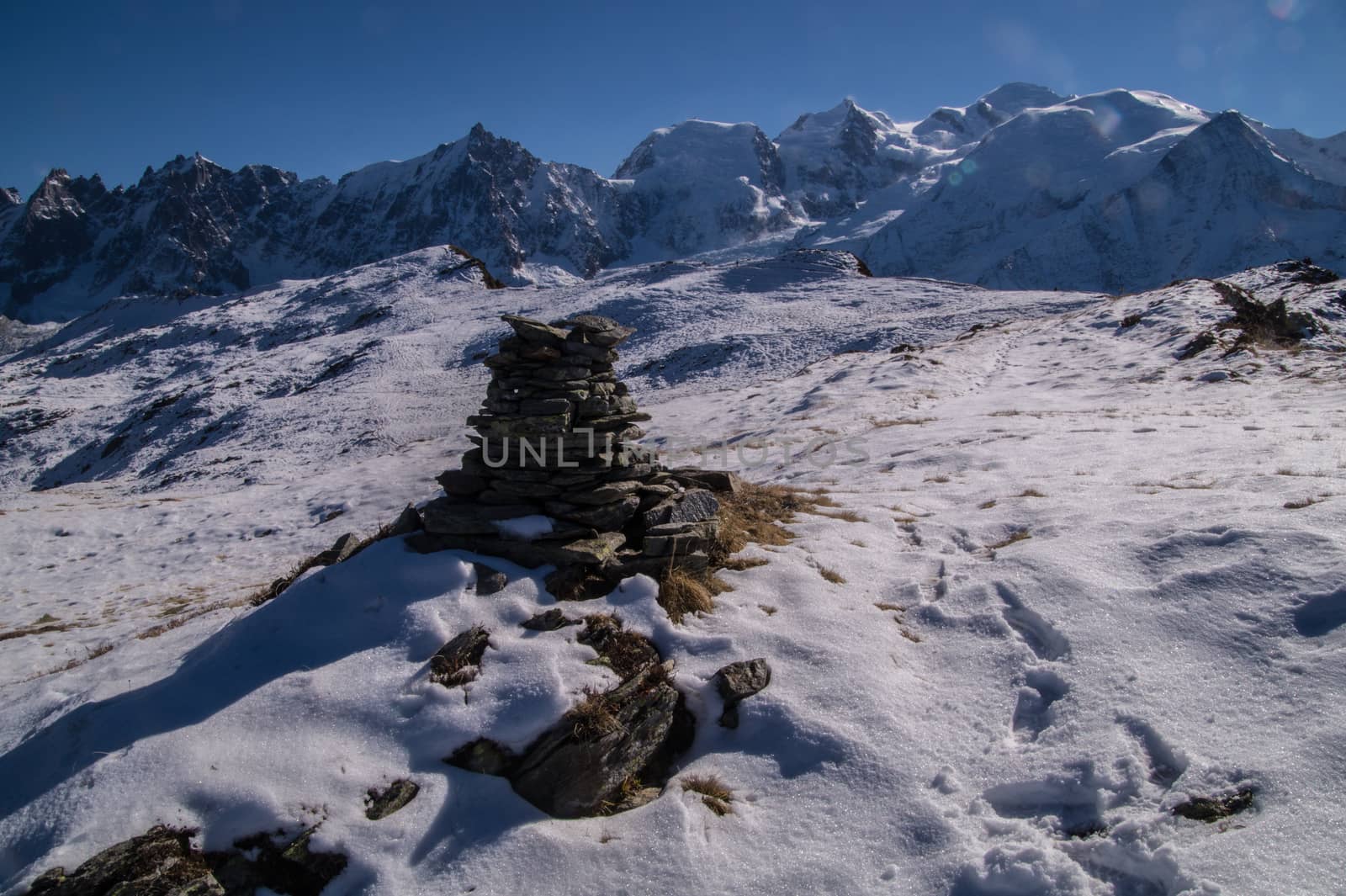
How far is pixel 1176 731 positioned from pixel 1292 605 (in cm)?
207

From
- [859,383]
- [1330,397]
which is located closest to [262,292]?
[859,383]

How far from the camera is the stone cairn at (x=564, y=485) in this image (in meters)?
7.98

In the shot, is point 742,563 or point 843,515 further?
point 843,515

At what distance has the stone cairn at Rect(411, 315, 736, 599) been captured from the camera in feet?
26.2

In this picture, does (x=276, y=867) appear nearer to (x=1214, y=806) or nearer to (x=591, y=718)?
Answer: (x=591, y=718)

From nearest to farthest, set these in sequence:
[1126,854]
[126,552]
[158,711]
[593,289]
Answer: [1126,854] → [158,711] → [126,552] → [593,289]

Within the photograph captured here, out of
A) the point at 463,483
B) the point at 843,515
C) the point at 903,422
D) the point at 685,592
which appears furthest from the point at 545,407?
the point at 903,422

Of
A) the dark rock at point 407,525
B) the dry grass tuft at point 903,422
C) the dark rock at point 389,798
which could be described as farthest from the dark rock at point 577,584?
the dry grass tuft at point 903,422

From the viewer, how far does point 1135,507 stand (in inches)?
348

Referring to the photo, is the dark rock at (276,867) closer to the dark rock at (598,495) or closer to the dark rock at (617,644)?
the dark rock at (617,644)

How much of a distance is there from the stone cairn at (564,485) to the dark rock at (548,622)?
1.87ft

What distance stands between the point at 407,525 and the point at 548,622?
270 cm

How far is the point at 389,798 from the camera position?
523 cm

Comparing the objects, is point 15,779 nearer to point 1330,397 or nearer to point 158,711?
A: point 158,711
